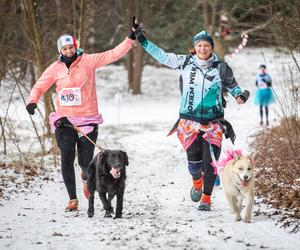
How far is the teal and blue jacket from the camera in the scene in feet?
22.4

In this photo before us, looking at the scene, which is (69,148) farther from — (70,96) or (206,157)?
(206,157)

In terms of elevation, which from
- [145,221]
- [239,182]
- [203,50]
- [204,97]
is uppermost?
[203,50]

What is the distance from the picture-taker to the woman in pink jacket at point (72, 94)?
7090mm

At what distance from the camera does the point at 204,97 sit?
6.85m

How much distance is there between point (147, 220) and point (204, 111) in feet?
5.15

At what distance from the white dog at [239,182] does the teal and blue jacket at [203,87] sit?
747mm

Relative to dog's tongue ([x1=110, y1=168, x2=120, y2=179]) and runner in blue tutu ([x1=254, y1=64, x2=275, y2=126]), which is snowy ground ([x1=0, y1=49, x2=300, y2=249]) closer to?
dog's tongue ([x1=110, y1=168, x2=120, y2=179])

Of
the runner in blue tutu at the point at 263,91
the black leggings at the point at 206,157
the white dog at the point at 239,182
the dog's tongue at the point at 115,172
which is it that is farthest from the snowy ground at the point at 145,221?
the runner in blue tutu at the point at 263,91

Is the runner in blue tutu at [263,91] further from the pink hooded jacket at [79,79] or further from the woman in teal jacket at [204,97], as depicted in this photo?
the pink hooded jacket at [79,79]

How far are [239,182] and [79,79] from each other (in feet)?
8.10

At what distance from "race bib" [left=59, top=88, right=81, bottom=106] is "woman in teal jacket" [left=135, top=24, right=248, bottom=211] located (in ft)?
3.51

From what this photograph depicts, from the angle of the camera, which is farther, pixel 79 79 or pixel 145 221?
pixel 79 79

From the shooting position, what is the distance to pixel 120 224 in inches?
237

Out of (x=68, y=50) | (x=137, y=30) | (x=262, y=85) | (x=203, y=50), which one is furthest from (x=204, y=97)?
(x=262, y=85)
